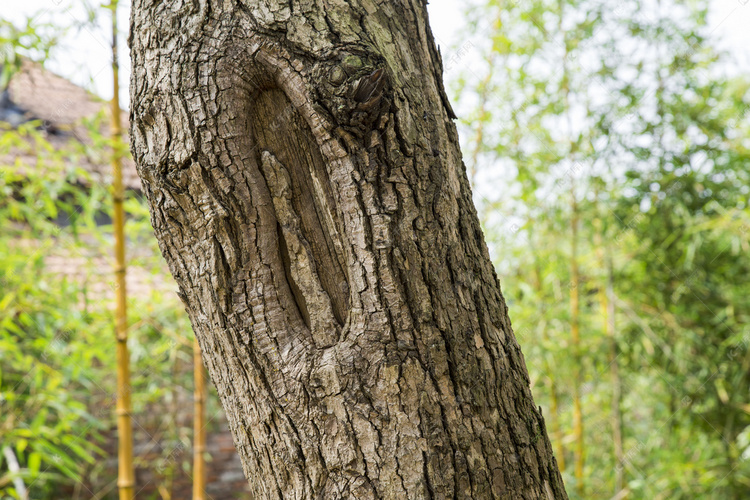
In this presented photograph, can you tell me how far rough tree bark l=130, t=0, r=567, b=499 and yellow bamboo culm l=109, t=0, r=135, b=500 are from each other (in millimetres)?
1085

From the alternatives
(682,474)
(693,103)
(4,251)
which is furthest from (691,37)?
(4,251)

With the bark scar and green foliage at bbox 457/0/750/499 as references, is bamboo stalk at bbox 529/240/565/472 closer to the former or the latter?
green foliage at bbox 457/0/750/499

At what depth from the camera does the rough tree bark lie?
2.15ft

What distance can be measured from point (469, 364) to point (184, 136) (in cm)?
49

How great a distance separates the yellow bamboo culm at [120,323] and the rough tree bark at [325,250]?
1.09m

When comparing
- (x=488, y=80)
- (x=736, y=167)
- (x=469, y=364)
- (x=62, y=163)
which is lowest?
(x=469, y=364)

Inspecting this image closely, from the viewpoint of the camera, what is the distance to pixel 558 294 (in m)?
2.35

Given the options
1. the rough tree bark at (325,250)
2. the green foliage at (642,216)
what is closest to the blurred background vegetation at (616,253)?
the green foliage at (642,216)

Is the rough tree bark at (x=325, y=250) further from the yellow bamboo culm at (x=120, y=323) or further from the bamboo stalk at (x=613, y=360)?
the bamboo stalk at (x=613, y=360)

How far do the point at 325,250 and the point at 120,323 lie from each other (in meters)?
1.26

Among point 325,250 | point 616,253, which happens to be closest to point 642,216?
point 616,253

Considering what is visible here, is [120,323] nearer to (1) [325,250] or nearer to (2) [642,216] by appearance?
(1) [325,250]

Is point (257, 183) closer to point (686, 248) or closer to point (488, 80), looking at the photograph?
point (488, 80)

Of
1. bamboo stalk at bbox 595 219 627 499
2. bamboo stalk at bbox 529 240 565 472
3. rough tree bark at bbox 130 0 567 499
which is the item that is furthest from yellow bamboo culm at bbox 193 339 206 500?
bamboo stalk at bbox 595 219 627 499
